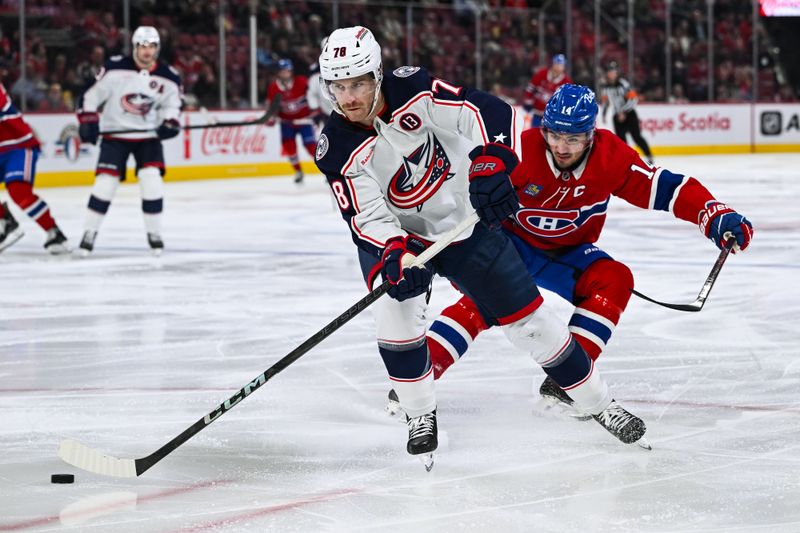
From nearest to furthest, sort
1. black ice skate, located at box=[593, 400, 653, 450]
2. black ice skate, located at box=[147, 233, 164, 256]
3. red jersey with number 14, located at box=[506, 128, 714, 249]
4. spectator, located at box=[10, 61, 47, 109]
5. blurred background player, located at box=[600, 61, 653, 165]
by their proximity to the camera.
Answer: black ice skate, located at box=[593, 400, 653, 450]
red jersey with number 14, located at box=[506, 128, 714, 249]
black ice skate, located at box=[147, 233, 164, 256]
spectator, located at box=[10, 61, 47, 109]
blurred background player, located at box=[600, 61, 653, 165]

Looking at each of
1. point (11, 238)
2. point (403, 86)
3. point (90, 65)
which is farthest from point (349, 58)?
point (90, 65)

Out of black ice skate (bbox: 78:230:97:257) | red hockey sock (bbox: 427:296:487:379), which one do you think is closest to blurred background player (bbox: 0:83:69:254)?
black ice skate (bbox: 78:230:97:257)

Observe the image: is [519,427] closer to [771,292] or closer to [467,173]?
[467,173]

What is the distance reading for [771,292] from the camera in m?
5.20

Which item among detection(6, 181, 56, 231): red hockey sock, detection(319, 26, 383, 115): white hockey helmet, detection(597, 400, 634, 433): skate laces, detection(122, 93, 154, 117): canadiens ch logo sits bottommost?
detection(6, 181, 56, 231): red hockey sock

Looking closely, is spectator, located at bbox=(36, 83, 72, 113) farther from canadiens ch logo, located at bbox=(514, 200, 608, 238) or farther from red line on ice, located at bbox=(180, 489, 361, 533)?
red line on ice, located at bbox=(180, 489, 361, 533)

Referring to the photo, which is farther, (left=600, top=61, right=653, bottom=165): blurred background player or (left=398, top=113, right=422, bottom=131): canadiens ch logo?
(left=600, top=61, right=653, bottom=165): blurred background player

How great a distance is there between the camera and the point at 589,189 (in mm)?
3246

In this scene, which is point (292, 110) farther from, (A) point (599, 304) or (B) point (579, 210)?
(A) point (599, 304)

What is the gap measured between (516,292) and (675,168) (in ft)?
36.4

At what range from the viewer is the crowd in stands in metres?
11.2

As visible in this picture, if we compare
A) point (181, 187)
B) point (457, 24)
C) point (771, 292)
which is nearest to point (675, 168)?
point (457, 24)

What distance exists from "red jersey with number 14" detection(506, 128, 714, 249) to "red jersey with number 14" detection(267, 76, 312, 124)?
29.3ft

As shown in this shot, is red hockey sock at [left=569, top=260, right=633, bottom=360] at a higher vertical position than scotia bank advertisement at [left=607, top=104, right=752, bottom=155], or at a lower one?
higher
